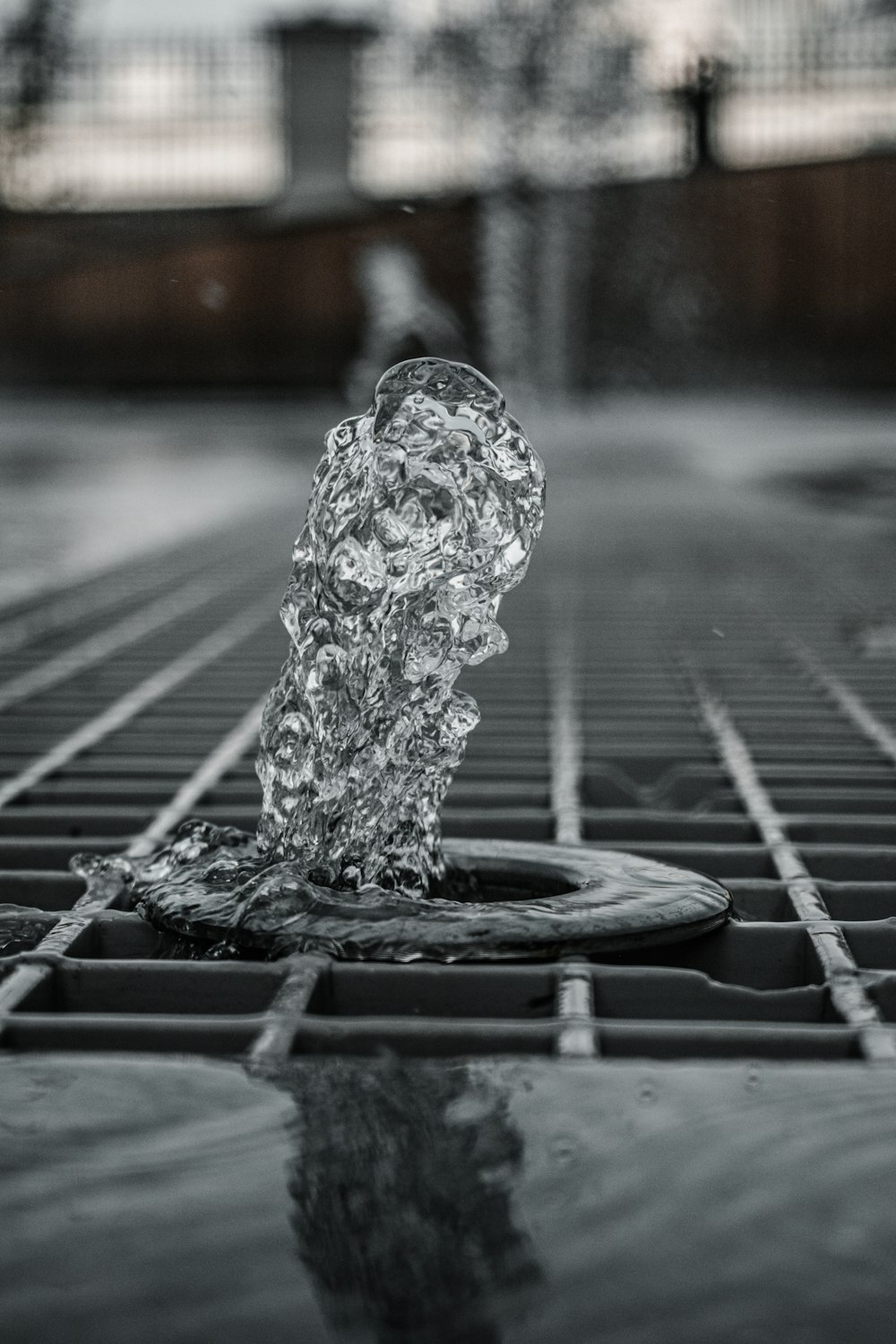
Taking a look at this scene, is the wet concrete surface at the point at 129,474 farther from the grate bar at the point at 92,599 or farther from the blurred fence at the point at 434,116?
the blurred fence at the point at 434,116

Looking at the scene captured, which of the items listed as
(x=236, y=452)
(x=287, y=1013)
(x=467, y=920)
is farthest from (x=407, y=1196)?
(x=236, y=452)

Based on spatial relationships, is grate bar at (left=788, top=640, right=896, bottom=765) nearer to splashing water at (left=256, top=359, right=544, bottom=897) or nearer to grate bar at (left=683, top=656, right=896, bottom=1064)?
grate bar at (left=683, top=656, right=896, bottom=1064)

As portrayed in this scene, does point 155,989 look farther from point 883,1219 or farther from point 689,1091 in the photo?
point 883,1219

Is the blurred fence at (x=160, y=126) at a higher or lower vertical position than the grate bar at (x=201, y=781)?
higher

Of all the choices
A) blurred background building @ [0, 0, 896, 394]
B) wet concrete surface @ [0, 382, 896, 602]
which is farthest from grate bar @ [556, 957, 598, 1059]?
blurred background building @ [0, 0, 896, 394]

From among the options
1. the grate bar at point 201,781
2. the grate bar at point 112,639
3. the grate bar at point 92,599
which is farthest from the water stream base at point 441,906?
the grate bar at point 92,599

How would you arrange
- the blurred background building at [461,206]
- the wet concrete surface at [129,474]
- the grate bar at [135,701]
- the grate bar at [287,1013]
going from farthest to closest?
the blurred background building at [461,206]
the wet concrete surface at [129,474]
the grate bar at [135,701]
the grate bar at [287,1013]

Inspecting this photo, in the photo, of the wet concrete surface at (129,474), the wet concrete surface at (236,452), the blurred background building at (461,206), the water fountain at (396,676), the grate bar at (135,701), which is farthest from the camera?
the blurred background building at (461,206)
